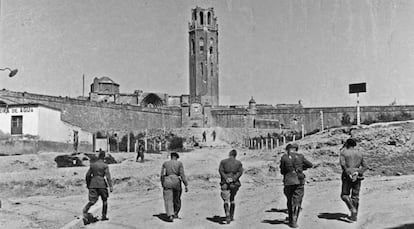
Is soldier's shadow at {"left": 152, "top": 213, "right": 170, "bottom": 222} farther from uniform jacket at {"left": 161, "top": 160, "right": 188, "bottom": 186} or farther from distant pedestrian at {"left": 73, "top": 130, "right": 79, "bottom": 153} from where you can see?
distant pedestrian at {"left": 73, "top": 130, "right": 79, "bottom": 153}

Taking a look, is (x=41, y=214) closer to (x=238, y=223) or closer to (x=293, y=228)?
(x=238, y=223)

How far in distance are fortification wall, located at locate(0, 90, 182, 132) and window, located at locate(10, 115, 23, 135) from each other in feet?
32.4

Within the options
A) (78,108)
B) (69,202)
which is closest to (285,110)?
(78,108)

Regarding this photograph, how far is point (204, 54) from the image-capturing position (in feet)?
290

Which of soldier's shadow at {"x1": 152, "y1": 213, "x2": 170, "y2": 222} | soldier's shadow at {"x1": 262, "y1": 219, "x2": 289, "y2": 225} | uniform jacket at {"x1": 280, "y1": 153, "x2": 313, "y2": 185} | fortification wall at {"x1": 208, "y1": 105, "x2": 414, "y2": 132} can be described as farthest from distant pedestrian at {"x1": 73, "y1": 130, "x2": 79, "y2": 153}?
uniform jacket at {"x1": 280, "y1": 153, "x2": 313, "y2": 185}

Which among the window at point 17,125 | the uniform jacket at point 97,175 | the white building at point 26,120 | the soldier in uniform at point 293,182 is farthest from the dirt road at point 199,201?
the window at point 17,125

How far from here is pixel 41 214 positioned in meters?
14.7

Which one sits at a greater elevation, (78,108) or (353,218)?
(78,108)

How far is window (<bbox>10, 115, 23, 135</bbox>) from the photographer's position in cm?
3641

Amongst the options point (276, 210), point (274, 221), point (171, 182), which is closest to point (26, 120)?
point (276, 210)

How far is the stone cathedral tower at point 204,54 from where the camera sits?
284ft

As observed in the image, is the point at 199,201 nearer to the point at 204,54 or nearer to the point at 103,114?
the point at 103,114

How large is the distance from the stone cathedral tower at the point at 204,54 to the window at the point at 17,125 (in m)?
49.9

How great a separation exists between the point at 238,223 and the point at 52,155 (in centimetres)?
2307
